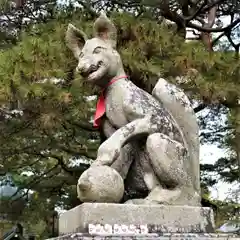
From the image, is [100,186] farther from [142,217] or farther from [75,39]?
[75,39]

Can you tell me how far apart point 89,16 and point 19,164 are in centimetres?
291

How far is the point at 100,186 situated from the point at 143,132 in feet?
1.47

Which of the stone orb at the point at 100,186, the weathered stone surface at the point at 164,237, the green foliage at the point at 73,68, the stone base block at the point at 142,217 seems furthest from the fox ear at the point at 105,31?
the green foliage at the point at 73,68

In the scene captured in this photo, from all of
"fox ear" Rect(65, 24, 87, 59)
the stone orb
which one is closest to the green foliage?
"fox ear" Rect(65, 24, 87, 59)

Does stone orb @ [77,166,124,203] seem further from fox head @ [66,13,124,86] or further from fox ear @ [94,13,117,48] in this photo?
fox ear @ [94,13,117,48]

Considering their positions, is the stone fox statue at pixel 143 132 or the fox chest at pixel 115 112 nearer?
the stone fox statue at pixel 143 132

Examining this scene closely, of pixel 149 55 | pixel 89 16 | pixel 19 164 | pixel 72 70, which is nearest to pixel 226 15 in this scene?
pixel 89 16

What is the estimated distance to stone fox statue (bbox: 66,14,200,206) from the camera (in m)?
3.02

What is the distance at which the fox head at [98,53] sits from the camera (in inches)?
129

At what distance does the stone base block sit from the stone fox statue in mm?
95

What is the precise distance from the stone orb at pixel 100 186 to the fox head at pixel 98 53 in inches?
26.4

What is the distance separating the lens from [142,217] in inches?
111

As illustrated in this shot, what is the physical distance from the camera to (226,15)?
8.48 metres

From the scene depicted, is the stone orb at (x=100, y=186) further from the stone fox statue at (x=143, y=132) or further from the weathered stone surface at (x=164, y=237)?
the weathered stone surface at (x=164, y=237)
